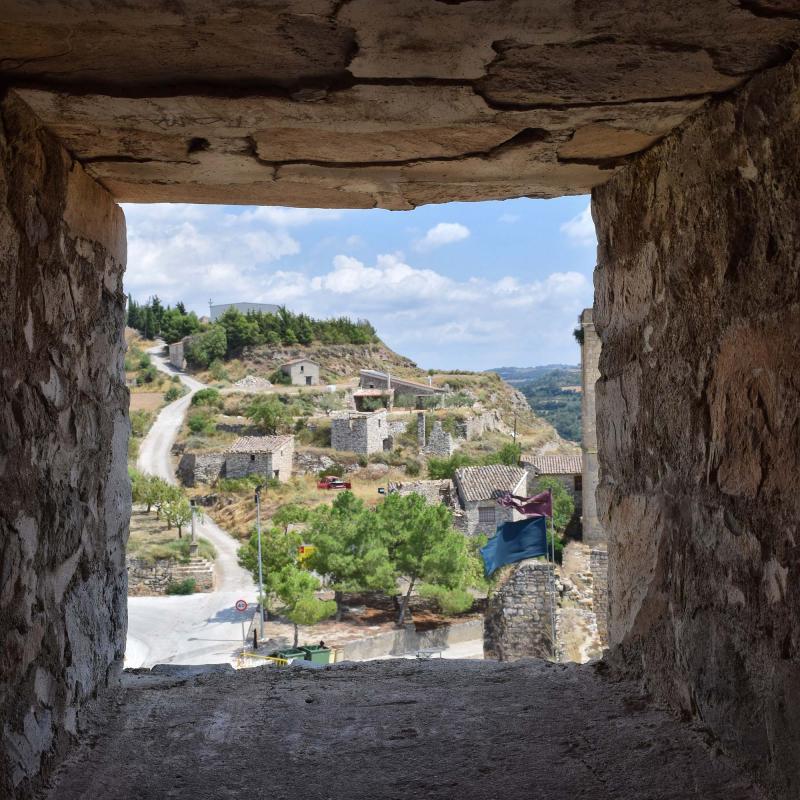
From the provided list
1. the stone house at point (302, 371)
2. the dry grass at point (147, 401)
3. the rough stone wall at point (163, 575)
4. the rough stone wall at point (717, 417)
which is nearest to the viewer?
the rough stone wall at point (717, 417)

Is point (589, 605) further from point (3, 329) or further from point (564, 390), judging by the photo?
point (564, 390)

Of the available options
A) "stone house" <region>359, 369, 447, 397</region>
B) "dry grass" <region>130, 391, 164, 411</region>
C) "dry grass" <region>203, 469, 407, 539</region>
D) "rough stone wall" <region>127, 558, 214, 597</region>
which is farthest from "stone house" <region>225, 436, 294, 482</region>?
"stone house" <region>359, 369, 447, 397</region>

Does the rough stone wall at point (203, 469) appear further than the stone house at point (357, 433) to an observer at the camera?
No

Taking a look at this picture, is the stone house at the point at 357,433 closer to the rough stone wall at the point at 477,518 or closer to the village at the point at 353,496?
the village at the point at 353,496

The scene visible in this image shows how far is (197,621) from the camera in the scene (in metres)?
13.7

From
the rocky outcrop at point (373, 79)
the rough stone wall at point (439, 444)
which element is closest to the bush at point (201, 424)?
the rough stone wall at point (439, 444)

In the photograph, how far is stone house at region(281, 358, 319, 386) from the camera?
1547 inches

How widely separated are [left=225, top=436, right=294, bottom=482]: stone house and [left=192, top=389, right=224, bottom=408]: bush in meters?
7.06

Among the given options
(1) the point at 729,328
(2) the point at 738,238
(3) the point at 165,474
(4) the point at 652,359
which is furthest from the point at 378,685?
(3) the point at 165,474

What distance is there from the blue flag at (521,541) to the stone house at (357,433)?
1627 cm

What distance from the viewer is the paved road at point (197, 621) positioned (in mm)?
11414

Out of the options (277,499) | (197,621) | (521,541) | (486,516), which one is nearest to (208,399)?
(277,499)

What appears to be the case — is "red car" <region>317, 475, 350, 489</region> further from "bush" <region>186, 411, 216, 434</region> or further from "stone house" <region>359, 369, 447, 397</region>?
"stone house" <region>359, 369, 447, 397</region>

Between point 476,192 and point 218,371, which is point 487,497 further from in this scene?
point 218,371
